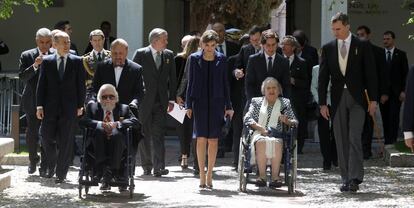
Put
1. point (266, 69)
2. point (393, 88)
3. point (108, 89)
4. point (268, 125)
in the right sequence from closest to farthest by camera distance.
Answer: point (108, 89)
point (268, 125)
point (266, 69)
point (393, 88)

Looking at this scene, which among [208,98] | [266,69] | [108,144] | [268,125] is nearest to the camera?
[108,144]

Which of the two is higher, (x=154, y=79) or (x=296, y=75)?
(x=296, y=75)

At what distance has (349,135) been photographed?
11.5 meters

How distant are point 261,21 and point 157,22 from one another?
216 inches

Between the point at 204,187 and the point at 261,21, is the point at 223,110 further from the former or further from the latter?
the point at 261,21

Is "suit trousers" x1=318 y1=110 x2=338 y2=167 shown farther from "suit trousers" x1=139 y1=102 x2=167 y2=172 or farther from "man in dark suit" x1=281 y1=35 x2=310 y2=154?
"suit trousers" x1=139 y1=102 x2=167 y2=172

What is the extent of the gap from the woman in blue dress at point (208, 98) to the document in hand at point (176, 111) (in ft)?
3.79

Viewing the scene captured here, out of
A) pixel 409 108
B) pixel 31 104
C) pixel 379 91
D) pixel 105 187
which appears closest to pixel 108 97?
pixel 105 187

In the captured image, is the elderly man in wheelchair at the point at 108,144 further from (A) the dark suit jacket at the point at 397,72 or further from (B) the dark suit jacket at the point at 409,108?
(A) the dark suit jacket at the point at 397,72

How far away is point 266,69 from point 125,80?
1.97 meters

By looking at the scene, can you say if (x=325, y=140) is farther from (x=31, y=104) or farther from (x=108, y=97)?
(x=31, y=104)

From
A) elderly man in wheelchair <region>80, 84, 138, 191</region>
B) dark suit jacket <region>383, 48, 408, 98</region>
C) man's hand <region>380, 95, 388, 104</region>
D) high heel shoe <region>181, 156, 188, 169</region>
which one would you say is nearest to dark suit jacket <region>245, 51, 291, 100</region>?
high heel shoe <region>181, 156, 188, 169</region>

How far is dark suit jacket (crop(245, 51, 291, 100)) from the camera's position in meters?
12.6

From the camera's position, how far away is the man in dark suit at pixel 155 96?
1295 centimetres
